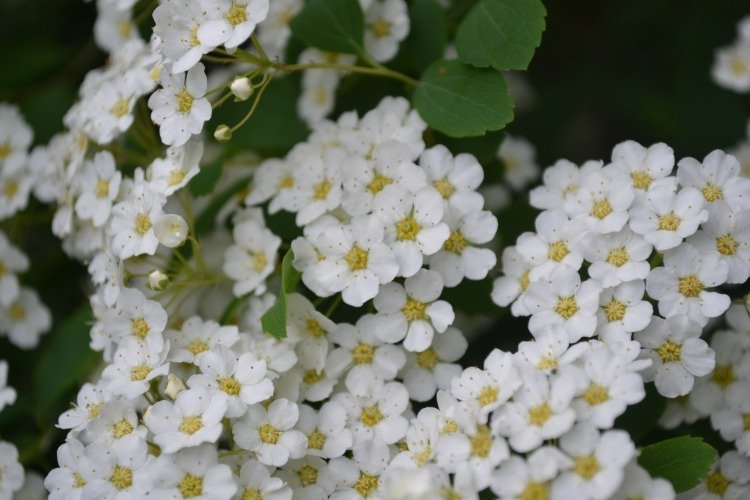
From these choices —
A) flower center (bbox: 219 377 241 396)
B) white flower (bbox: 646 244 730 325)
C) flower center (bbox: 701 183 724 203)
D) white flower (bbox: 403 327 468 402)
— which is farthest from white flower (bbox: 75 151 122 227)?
flower center (bbox: 701 183 724 203)

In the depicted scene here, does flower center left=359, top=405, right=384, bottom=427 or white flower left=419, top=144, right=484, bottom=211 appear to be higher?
white flower left=419, top=144, right=484, bottom=211

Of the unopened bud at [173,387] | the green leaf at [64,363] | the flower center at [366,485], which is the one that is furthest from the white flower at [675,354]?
the green leaf at [64,363]

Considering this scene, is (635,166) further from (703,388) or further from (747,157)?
(747,157)

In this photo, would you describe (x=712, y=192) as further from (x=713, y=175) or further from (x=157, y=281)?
(x=157, y=281)

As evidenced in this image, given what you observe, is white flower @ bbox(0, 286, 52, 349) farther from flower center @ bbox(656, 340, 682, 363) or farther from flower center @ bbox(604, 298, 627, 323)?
flower center @ bbox(656, 340, 682, 363)

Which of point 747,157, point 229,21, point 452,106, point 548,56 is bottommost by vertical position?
point 548,56

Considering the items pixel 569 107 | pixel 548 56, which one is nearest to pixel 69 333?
pixel 569 107
